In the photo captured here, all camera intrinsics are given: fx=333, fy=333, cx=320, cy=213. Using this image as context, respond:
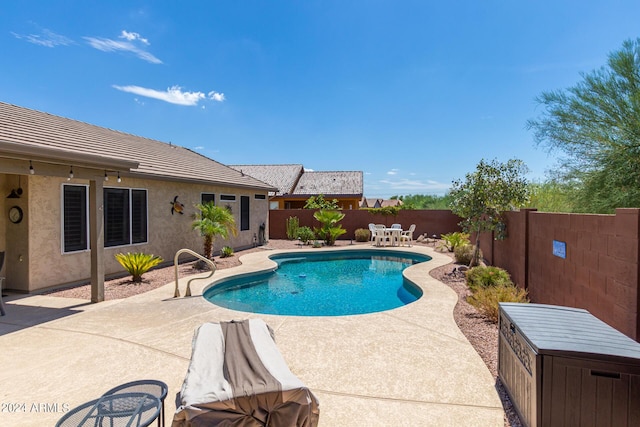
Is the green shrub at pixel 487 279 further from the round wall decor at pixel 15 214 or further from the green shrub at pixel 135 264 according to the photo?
the round wall decor at pixel 15 214

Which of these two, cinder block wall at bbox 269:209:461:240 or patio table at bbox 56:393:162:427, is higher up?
cinder block wall at bbox 269:209:461:240

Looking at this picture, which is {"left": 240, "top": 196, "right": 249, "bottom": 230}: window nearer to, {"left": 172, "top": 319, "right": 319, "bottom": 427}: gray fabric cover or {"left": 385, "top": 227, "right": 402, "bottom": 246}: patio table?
{"left": 385, "top": 227, "right": 402, "bottom": 246}: patio table

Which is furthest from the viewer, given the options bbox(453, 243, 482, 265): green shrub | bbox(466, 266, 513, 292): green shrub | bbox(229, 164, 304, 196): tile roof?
bbox(229, 164, 304, 196): tile roof

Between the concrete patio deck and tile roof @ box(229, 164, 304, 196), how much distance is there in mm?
23676

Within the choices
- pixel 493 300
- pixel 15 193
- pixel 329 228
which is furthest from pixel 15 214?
pixel 329 228

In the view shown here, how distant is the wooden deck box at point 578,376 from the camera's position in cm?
236

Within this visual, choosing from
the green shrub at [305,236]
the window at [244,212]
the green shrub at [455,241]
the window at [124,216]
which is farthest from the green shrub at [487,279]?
the window at [244,212]

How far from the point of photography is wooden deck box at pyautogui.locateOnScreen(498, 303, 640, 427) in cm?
236

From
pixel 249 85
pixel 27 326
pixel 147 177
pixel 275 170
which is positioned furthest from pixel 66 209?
pixel 275 170

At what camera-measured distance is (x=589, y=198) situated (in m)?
7.93

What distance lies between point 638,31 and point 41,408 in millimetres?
12855

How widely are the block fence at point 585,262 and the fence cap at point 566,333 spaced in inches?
36.5

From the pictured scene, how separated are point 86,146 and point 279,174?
2362cm

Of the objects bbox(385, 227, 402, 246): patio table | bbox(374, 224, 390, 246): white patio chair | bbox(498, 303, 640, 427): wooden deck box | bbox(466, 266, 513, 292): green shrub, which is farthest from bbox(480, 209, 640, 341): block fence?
bbox(374, 224, 390, 246): white patio chair
